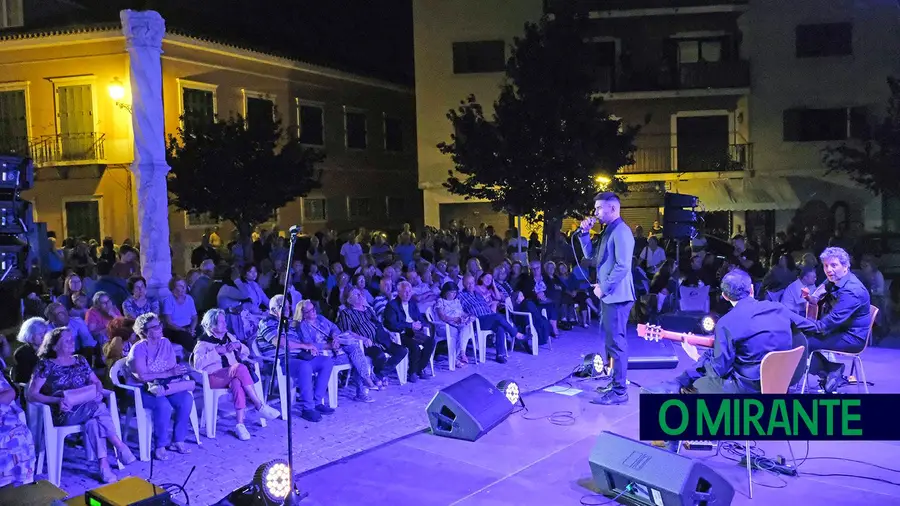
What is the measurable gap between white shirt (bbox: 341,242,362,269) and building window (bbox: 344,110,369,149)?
10184 mm

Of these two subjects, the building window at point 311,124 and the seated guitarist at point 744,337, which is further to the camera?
the building window at point 311,124

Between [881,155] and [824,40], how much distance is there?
4.08 m

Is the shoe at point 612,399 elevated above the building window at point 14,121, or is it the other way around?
the building window at point 14,121

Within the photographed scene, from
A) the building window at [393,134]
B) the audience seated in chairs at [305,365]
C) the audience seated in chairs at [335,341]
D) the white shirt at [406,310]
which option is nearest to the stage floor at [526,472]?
the audience seated in chairs at [305,365]

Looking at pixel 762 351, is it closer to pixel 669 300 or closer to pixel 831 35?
pixel 669 300

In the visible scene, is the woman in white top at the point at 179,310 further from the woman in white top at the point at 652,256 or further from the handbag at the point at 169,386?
the woman in white top at the point at 652,256

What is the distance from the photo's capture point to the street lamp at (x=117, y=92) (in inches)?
632

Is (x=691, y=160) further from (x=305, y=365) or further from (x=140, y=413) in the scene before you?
(x=140, y=413)

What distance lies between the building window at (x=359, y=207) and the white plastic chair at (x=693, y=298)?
1349 centimetres

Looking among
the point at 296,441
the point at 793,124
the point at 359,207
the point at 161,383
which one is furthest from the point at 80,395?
the point at 793,124

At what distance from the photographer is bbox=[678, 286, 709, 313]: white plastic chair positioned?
420 inches

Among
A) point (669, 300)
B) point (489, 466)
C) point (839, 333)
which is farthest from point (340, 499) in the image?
point (669, 300)

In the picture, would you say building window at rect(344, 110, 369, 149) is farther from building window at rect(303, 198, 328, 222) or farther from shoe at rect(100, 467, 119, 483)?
shoe at rect(100, 467, 119, 483)

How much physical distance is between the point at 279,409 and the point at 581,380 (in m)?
2.94
